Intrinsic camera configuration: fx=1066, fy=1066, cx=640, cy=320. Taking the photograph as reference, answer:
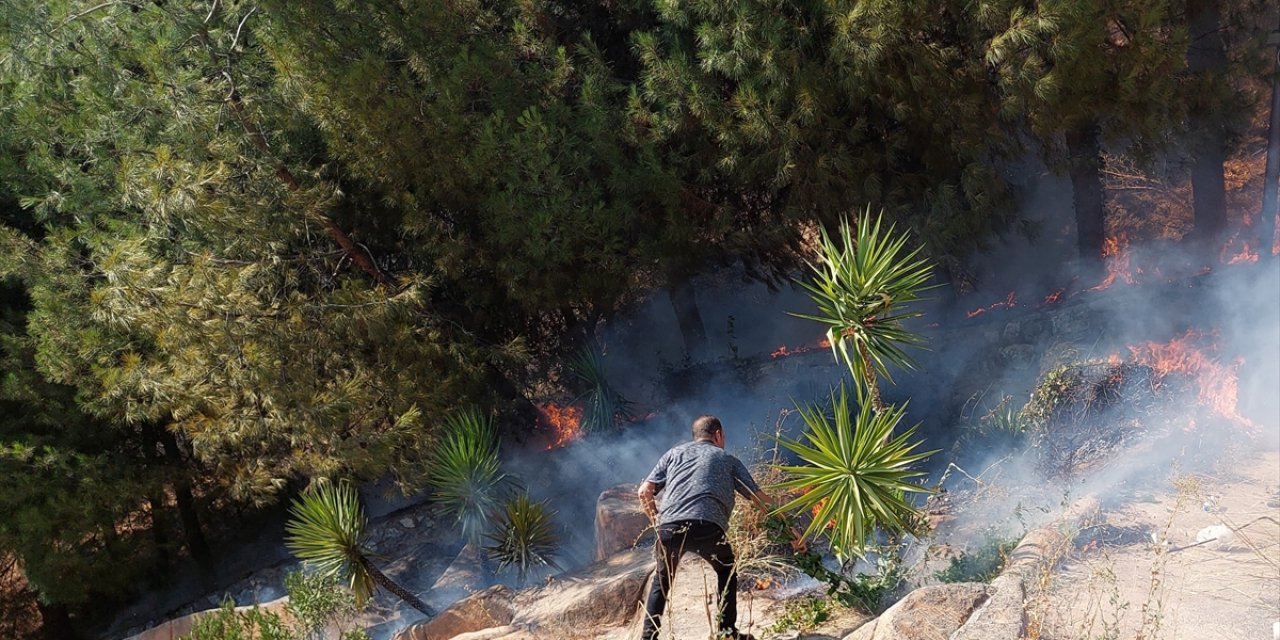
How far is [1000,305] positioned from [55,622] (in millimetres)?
13135

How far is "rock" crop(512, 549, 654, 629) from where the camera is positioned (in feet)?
26.1

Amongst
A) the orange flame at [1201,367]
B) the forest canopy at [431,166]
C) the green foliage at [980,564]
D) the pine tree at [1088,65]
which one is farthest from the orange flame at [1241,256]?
the green foliage at [980,564]

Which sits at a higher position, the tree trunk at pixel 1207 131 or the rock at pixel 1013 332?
the tree trunk at pixel 1207 131

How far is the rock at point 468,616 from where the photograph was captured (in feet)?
29.8

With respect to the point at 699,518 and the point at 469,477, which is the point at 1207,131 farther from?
the point at 469,477

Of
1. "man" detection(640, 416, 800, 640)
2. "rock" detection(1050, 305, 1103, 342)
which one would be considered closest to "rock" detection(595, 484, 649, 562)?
"man" detection(640, 416, 800, 640)

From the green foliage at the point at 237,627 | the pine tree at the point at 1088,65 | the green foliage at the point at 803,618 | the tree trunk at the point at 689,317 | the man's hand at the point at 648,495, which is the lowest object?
the green foliage at the point at 803,618

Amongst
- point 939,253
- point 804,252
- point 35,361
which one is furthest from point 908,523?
point 35,361

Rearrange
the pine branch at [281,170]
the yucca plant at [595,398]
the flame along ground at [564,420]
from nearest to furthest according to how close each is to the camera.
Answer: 1. the pine branch at [281,170]
2. the yucca plant at [595,398]
3. the flame along ground at [564,420]

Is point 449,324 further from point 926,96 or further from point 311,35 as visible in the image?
point 926,96

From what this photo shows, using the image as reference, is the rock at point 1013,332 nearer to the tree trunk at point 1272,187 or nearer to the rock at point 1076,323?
the rock at point 1076,323

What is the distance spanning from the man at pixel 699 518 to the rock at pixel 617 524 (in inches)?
135

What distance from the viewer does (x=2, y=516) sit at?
1211 centimetres

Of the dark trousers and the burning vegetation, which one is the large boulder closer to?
the dark trousers
